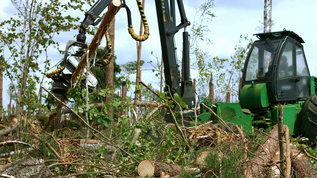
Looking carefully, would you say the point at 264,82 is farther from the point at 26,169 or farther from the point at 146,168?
the point at 26,169

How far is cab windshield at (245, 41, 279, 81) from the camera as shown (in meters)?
7.35

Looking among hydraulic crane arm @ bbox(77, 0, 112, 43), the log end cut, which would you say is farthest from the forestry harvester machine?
the log end cut

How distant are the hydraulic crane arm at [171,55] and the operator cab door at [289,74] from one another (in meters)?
1.79

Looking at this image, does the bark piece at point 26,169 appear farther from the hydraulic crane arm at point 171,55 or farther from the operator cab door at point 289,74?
the operator cab door at point 289,74

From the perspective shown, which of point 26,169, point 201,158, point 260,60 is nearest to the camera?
point 26,169

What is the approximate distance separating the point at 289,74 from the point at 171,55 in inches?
95.9

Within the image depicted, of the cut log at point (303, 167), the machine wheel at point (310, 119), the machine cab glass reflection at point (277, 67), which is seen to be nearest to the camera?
the cut log at point (303, 167)

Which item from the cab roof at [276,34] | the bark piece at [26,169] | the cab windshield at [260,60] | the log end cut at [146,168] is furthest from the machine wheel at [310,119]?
the bark piece at [26,169]

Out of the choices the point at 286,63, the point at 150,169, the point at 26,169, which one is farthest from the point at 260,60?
the point at 26,169

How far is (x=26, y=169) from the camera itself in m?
3.68

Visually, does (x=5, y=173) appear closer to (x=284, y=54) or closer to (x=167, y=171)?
(x=167, y=171)

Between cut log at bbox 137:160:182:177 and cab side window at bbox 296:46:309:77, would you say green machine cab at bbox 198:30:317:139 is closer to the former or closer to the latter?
cab side window at bbox 296:46:309:77

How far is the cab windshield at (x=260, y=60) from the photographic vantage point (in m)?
7.35

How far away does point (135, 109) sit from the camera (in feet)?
17.1
